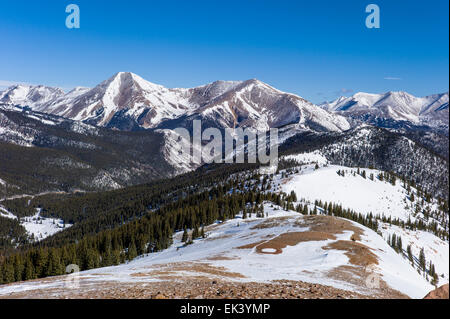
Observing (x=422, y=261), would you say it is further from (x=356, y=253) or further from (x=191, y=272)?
(x=191, y=272)

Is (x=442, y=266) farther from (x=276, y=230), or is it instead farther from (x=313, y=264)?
(x=313, y=264)

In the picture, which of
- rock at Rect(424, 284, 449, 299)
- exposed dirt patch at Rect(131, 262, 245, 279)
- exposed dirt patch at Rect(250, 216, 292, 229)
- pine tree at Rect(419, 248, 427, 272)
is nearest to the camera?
rock at Rect(424, 284, 449, 299)

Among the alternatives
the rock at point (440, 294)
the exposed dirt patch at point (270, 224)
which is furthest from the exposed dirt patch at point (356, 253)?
the rock at point (440, 294)

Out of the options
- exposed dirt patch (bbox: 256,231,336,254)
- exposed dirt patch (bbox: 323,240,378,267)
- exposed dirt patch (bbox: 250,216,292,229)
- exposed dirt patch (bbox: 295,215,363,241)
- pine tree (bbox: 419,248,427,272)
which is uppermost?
exposed dirt patch (bbox: 323,240,378,267)

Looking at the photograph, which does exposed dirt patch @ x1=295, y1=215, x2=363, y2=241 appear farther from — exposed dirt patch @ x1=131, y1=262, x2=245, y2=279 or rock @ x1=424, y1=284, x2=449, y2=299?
rock @ x1=424, y1=284, x2=449, y2=299

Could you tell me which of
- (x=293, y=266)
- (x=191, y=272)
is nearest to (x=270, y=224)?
(x=293, y=266)

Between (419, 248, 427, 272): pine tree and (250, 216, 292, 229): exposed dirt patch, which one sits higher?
(250, 216, 292, 229): exposed dirt patch

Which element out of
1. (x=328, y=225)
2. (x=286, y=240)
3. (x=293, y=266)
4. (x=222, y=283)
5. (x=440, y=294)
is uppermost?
(x=440, y=294)

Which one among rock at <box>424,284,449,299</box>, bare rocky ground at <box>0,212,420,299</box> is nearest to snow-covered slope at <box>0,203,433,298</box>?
bare rocky ground at <box>0,212,420,299</box>
